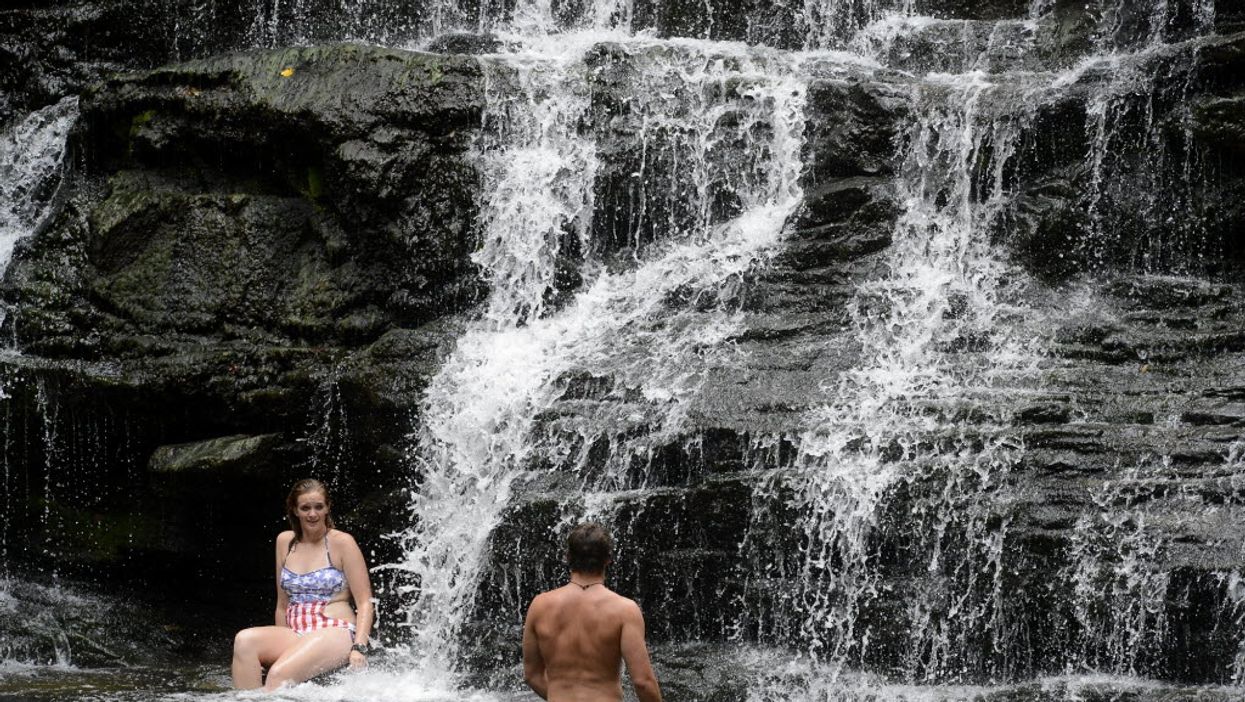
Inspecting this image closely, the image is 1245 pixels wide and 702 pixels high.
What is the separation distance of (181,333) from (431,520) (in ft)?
10.0

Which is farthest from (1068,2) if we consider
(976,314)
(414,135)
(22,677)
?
(22,677)

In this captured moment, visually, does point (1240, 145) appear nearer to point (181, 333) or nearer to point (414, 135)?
point (414, 135)

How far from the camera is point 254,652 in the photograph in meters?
7.61

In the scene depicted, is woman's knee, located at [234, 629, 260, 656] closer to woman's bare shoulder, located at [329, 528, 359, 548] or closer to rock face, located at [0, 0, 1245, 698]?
woman's bare shoulder, located at [329, 528, 359, 548]

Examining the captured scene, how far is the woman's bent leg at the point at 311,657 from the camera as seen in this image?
295 inches

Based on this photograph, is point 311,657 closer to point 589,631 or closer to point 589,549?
point 589,631

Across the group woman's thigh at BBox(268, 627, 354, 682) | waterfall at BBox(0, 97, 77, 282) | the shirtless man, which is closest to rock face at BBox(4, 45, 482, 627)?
waterfall at BBox(0, 97, 77, 282)

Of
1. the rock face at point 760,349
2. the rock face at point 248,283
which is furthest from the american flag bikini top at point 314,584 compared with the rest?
the rock face at point 248,283

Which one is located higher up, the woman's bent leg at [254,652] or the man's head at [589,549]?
the man's head at [589,549]

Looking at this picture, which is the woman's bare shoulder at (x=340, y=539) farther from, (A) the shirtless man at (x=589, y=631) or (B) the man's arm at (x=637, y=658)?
(B) the man's arm at (x=637, y=658)

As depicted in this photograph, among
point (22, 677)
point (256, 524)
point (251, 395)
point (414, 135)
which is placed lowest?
point (22, 677)

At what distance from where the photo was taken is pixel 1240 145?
1091cm

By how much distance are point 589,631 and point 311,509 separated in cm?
248

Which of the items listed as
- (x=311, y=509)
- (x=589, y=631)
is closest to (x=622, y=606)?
(x=589, y=631)
